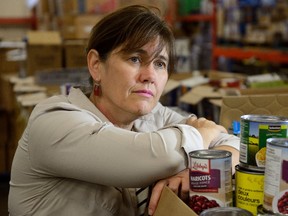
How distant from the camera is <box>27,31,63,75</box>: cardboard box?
4270 mm

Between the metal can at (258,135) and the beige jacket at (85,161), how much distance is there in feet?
0.55

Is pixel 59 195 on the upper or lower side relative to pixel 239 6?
lower

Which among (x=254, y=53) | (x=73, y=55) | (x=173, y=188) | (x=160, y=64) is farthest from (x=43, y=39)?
(x=173, y=188)

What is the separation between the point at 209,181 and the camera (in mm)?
947

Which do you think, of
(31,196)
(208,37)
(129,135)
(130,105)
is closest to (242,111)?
(130,105)

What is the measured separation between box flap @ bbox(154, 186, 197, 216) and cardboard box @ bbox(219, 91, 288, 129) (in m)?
0.71

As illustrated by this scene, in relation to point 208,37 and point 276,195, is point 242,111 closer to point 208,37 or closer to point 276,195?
point 276,195

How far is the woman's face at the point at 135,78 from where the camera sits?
1273 mm

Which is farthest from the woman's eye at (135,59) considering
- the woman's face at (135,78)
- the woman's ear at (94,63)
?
the woman's ear at (94,63)

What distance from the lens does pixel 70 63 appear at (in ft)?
14.5

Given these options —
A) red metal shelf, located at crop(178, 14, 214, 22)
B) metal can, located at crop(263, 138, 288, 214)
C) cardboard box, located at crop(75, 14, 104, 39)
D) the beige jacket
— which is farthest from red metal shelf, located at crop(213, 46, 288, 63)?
metal can, located at crop(263, 138, 288, 214)

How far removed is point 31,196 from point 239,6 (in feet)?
15.7

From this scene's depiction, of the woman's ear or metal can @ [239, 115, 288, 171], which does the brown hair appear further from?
metal can @ [239, 115, 288, 171]

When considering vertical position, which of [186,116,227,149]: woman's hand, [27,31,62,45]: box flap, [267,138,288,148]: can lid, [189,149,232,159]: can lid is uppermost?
[27,31,62,45]: box flap
